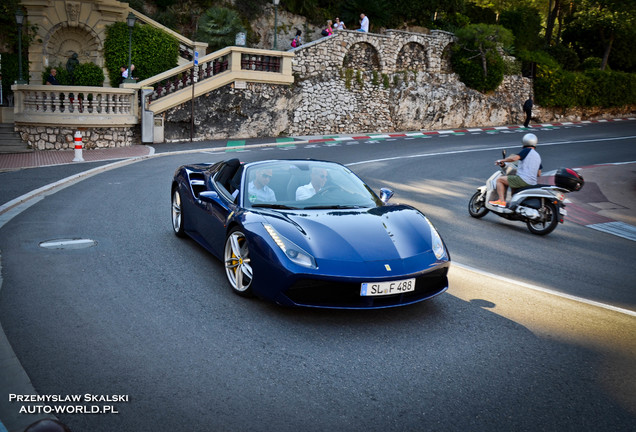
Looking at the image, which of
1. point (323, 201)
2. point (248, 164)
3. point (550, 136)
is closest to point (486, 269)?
point (323, 201)

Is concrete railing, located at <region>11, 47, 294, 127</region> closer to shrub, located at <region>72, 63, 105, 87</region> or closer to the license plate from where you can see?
shrub, located at <region>72, 63, 105, 87</region>

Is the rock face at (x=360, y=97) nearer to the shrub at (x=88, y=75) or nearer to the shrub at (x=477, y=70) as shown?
the shrub at (x=477, y=70)

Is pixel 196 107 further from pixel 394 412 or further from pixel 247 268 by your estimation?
pixel 394 412

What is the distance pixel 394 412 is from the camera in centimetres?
393

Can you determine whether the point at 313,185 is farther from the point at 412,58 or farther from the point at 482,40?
Result: the point at 482,40

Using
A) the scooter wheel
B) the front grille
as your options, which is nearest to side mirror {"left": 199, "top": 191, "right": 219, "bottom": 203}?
the front grille

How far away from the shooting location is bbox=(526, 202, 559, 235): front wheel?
33.0 feet

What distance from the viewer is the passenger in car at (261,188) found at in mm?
6507

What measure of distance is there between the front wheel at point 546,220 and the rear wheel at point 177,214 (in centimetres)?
589

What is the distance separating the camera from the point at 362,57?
1209 inches

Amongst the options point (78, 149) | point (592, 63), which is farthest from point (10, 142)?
point (592, 63)

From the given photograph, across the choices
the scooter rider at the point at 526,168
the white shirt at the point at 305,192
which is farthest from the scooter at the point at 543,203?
the white shirt at the point at 305,192

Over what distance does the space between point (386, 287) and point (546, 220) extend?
5.87m

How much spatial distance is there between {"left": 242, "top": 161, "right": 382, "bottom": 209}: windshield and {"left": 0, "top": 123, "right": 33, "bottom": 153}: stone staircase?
53.5 ft
